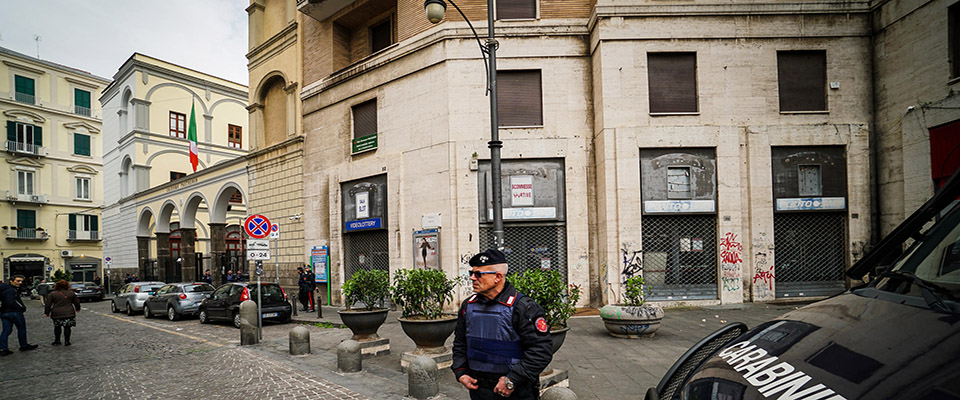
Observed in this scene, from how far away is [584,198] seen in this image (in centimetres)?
1536

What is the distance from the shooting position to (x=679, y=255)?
14.5 metres

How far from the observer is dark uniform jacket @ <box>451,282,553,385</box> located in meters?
3.62

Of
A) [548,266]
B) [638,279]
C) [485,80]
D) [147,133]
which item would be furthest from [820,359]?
[147,133]

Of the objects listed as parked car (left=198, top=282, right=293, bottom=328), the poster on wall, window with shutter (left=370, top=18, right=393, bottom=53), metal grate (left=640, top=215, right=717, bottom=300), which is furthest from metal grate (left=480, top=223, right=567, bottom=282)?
window with shutter (left=370, top=18, right=393, bottom=53)

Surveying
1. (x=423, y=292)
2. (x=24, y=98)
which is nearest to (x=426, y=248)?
(x=423, y=292)

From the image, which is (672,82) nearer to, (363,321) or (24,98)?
(363,321)

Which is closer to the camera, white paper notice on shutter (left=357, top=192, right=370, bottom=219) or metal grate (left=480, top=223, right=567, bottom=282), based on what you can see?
metal grate (left=480, top=223, right=567, bottom=282)

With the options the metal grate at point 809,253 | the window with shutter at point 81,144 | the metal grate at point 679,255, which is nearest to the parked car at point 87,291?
the window with shutter at point 81,144

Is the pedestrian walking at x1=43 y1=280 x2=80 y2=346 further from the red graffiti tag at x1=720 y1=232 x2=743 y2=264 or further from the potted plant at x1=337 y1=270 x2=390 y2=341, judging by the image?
the red graffiti tag at x1=720 y1=232 x2=743 y2=264

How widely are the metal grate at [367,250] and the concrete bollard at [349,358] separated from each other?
30.7 ft

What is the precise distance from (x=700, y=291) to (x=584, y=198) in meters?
4.14

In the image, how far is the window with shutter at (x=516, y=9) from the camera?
53.0 feet

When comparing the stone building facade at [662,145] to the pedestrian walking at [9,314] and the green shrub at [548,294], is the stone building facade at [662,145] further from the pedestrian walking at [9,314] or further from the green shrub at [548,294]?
the pedestrian walking at [9,314]

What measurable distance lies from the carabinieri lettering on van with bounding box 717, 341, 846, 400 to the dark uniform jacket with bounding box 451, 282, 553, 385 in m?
1.63
